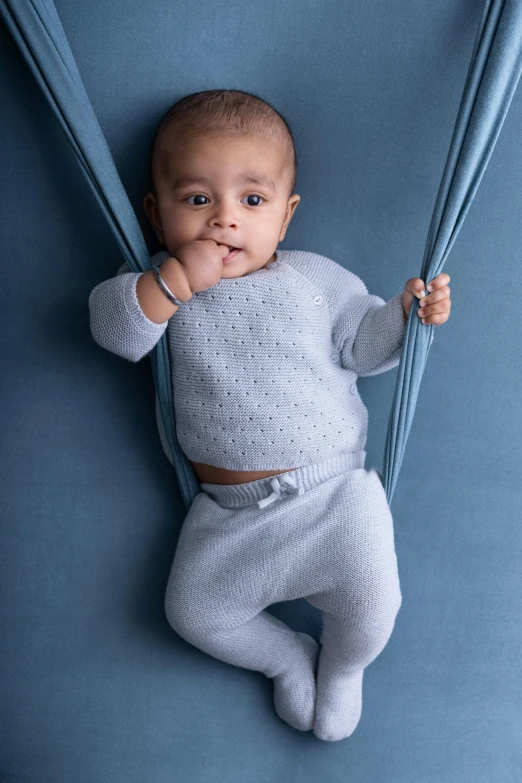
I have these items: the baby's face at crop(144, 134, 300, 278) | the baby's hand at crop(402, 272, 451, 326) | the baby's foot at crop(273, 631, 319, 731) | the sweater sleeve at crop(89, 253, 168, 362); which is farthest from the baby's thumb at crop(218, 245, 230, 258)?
the baby's foot at crop(273, 631, 319, 731)

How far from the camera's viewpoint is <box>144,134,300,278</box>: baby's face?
1103mm

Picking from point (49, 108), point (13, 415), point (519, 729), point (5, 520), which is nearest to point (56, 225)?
point (49, 108)

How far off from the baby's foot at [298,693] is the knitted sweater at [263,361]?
354 millimetres

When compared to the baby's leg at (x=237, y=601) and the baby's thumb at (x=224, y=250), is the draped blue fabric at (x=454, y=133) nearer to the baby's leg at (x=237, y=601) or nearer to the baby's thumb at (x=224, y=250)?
the baby's thumb at (x=224, y=250)

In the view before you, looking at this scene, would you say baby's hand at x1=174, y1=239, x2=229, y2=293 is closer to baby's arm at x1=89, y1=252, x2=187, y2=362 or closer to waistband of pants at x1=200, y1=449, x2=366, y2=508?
baby's arm at x1=89, y1=252, x2=187, y2=362

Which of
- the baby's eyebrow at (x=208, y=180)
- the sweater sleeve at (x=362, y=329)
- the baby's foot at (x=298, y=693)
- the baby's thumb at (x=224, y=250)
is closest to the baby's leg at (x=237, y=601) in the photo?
the baby's foot at (x=298, y=693)

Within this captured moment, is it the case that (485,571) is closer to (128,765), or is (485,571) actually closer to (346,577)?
(346,577)

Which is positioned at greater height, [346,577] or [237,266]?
[237,266]

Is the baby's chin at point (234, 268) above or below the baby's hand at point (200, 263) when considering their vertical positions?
below

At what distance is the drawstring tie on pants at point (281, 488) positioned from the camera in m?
1.16

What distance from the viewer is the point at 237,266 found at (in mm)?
1150

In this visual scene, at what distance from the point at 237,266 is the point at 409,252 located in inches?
12.7

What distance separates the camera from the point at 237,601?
3.88 ft

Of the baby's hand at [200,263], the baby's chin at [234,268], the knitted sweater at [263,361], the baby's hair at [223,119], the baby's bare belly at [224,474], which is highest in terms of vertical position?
the baby's hair at [223,119]
